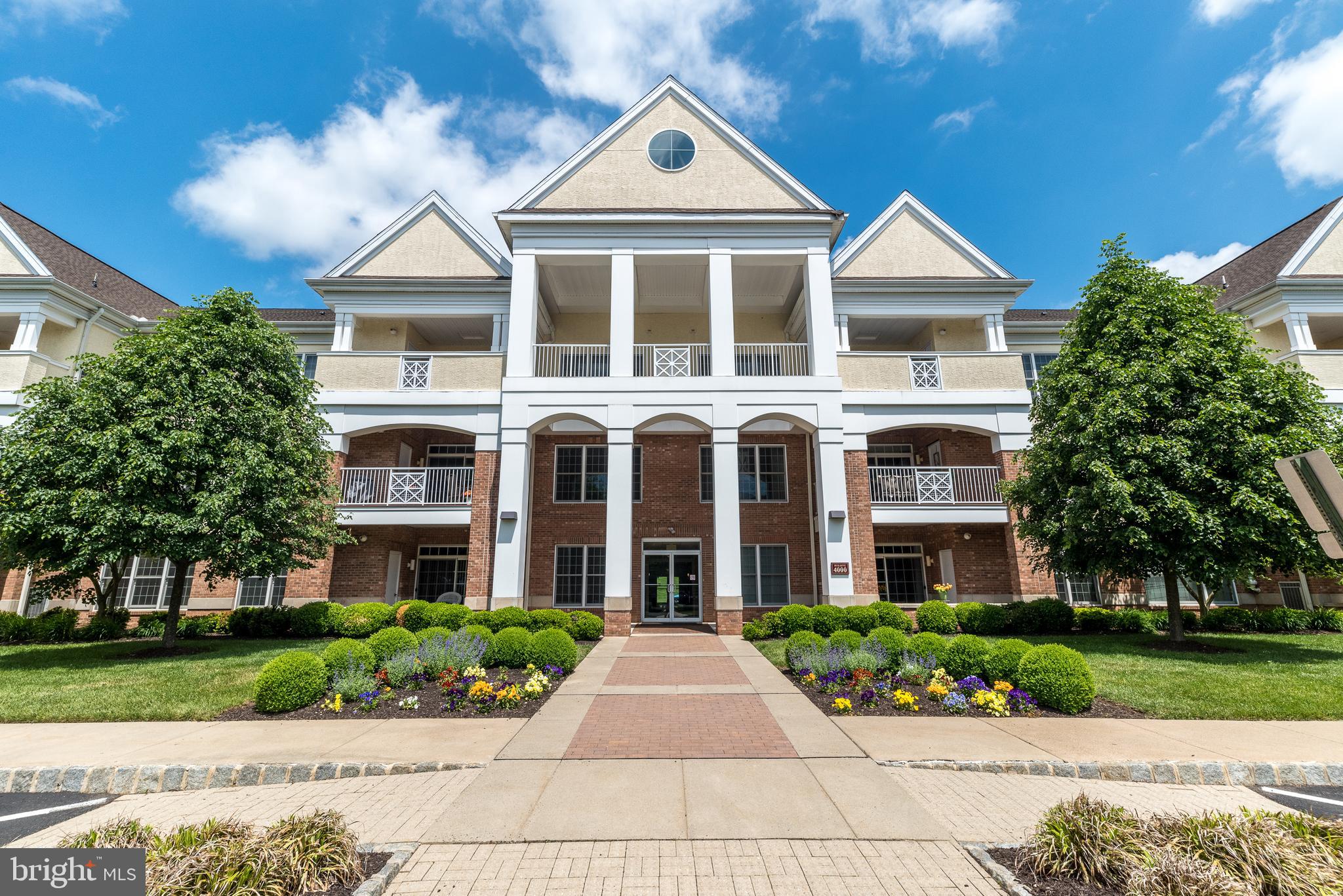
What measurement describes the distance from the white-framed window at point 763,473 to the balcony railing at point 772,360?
99.6 inches

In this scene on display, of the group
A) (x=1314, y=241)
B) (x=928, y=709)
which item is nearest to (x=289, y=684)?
(x=928, y=709)

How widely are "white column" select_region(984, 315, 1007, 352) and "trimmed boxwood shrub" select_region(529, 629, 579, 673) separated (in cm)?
1586

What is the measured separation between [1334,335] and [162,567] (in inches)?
1531

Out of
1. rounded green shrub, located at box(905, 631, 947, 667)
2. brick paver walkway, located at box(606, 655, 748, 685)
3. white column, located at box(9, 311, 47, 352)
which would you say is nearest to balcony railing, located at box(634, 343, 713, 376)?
brick paver walkway, located at box(606, 655, 748, 685)

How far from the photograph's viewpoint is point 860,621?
47.2 feet

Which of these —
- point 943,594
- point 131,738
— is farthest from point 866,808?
point 943,594

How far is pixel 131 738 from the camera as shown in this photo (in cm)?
693

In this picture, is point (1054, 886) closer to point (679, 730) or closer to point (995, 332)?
point (679, 730)

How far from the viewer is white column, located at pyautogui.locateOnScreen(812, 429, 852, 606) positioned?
15773 mm

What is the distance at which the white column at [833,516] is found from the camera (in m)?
15.8

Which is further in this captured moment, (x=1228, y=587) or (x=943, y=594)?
Result: (x=1228, y=587)

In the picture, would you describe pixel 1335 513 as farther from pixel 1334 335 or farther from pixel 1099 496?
pixel 1334 335

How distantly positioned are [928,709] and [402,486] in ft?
48.7

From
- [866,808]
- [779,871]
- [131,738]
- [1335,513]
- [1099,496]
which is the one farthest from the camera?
[1099,496]
